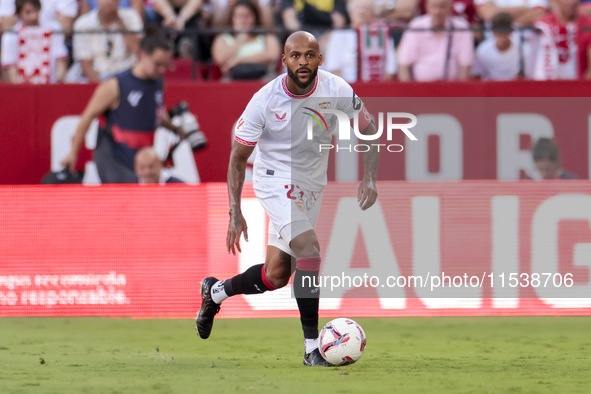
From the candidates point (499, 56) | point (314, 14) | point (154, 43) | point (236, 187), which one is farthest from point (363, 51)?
point (236, 187)

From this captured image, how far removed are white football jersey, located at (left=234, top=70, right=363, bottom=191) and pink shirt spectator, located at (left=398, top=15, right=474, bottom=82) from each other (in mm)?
4093

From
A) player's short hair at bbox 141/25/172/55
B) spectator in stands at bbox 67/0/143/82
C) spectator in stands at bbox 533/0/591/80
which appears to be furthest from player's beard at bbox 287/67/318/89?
spectator in stands at bbox 533/0/591/80

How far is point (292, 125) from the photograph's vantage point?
548cm

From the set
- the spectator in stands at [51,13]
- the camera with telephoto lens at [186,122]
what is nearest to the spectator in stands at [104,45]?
the spectator in stands at [51,13]

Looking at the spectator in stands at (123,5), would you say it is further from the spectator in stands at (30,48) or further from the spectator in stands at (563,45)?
the spectator in stands at (563,45)

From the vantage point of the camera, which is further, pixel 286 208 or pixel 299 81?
pixel 286 208

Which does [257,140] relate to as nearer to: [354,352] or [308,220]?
[308,220]

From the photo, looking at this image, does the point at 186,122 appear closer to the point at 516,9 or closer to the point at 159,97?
the point at 159,97

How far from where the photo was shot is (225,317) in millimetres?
7848

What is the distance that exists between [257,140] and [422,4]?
563 centimetres

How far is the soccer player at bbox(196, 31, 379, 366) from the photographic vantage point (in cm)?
539

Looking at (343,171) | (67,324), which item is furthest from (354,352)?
(343,171)

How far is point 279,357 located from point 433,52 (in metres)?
4.87

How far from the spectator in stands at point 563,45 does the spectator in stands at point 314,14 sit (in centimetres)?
243
